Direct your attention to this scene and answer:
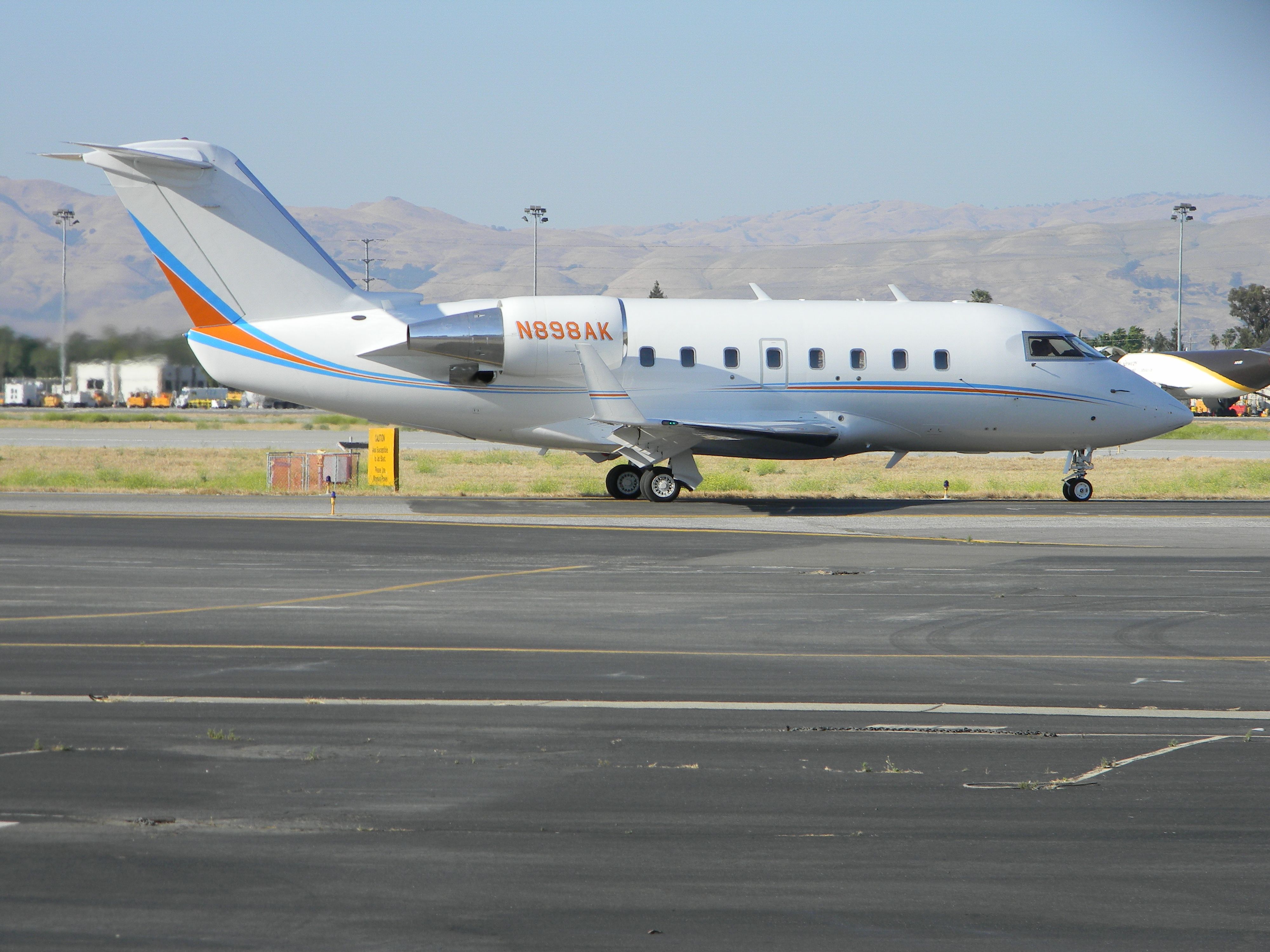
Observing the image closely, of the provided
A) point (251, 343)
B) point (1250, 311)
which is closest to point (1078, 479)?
point (251, 343)

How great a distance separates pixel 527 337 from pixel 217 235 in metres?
6.53

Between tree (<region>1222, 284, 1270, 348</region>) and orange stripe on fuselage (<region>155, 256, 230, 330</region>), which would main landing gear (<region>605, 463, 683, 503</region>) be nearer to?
orange stripe on fuselage (<region>155, 256, 230, 330</region>)

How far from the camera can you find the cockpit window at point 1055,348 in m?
28.0

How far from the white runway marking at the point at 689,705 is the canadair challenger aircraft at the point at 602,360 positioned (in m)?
15.8

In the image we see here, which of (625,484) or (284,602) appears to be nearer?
(284,602)

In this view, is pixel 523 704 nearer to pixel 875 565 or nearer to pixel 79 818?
pixel 79 818

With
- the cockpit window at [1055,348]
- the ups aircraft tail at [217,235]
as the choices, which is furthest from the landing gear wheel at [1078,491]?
the ups aircraft tail at [217,235]

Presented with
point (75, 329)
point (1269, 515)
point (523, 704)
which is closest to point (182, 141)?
point (75, 329)

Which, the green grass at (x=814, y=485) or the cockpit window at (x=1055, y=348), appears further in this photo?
the green grass at (x=814, y=485)

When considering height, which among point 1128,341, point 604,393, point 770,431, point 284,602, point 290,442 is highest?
point 1128,341

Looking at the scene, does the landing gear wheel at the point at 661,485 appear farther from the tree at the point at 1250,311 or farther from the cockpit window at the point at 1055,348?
the tree at the point at 1250,311

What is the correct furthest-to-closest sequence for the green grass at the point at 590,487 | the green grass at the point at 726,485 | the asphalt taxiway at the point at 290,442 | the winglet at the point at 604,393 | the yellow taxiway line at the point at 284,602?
the asphalt taxiway at the point at 290,442
the green grass at the point at 726,485
the green grass at the point at 590,487
the winglet at the point at 604,393
the yellow taxiway line at the point at 284,602

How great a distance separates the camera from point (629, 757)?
27.9ft

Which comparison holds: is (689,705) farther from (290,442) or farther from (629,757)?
(290,442)
